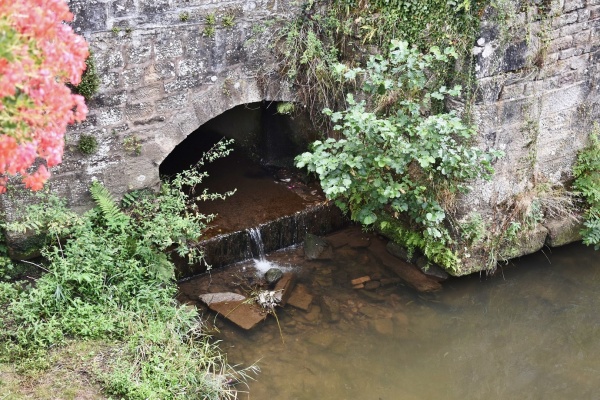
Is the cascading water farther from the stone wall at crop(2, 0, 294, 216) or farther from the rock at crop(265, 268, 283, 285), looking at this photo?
the stone wall at crop(2, 0, 294, 216)

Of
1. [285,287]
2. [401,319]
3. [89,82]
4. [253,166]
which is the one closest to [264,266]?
[285,287]

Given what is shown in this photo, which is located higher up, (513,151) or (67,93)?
(67,93)

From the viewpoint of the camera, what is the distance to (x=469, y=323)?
6.84 metres

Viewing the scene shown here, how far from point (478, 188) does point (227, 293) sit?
2772 mm

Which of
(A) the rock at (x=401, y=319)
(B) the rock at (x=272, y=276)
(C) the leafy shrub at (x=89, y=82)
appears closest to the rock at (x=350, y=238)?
(B) the rock at (x=272, y=276)

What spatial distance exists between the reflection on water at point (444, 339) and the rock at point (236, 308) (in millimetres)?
102

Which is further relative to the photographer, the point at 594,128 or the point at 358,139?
the point at 594,128

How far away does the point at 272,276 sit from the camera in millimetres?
7270

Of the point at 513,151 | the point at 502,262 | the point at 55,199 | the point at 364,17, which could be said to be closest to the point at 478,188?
the point at 513,151

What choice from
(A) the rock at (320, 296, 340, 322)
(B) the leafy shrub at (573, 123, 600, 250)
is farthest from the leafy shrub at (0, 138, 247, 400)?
(B) the leafy shrub at (573, 123, 600, 250)

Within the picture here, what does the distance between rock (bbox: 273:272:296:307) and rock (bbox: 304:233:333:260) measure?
0.39m

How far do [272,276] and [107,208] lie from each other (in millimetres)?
A: 1928

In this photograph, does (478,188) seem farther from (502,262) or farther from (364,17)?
(364,17)

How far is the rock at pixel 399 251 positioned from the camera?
7.35 m
